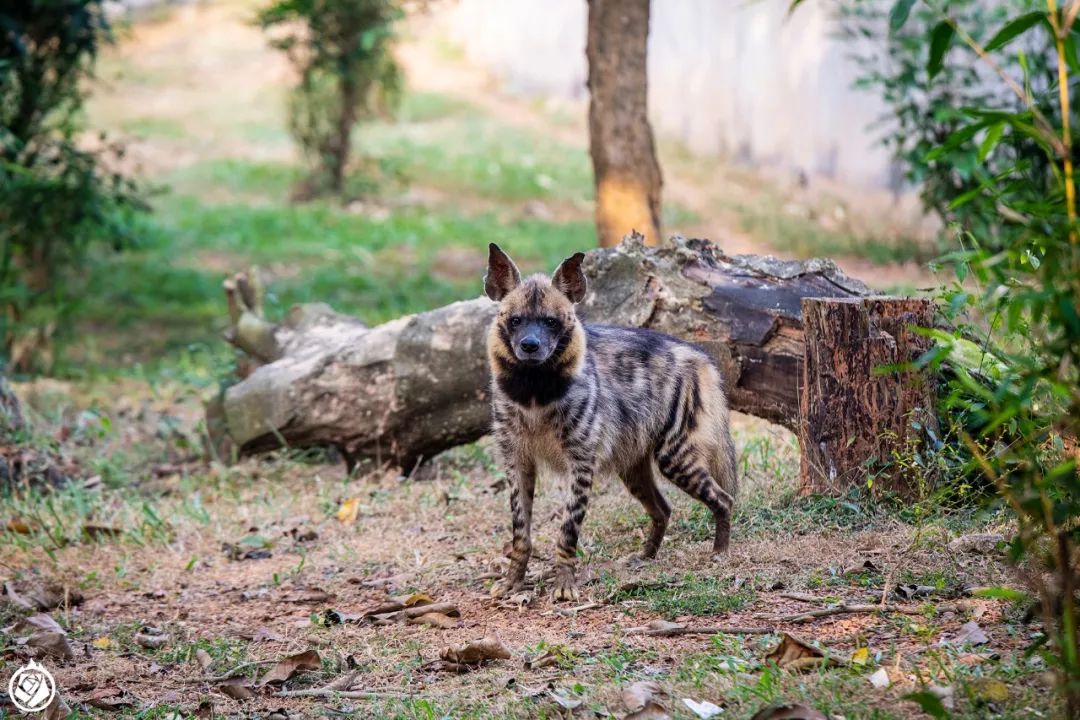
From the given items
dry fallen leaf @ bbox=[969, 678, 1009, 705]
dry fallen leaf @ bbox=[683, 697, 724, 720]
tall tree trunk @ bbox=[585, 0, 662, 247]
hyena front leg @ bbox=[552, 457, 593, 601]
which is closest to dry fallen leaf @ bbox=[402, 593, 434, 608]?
hyena front leg @ bbox=[552, 457, 593, 601]

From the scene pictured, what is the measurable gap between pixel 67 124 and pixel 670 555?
8.04m

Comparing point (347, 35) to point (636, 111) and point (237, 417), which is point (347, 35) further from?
point (237, 417)

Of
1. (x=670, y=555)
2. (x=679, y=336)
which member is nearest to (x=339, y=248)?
(x=679, y=336)

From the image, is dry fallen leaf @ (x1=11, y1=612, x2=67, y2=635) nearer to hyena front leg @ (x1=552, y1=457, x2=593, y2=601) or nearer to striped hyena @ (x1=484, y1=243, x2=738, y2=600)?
striped hyena @ (x1=484, y1=243, x2=738, y2=600)

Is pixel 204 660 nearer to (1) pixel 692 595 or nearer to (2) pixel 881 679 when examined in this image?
(1) pixel 692 595

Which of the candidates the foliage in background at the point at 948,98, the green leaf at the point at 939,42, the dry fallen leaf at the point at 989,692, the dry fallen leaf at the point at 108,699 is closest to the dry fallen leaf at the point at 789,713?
the dry fallen leaf at the point at 989,692

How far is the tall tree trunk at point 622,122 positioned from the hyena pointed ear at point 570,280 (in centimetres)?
407

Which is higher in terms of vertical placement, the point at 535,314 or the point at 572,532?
the point at 535,314

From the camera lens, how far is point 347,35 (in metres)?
16.0

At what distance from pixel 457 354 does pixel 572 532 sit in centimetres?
195

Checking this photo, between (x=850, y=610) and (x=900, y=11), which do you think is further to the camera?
(x=850, y=610)

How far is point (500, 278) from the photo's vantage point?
5535mm

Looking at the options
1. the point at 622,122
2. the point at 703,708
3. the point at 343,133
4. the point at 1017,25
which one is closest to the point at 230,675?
the point at 703,708

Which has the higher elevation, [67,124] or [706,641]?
[67,124]
